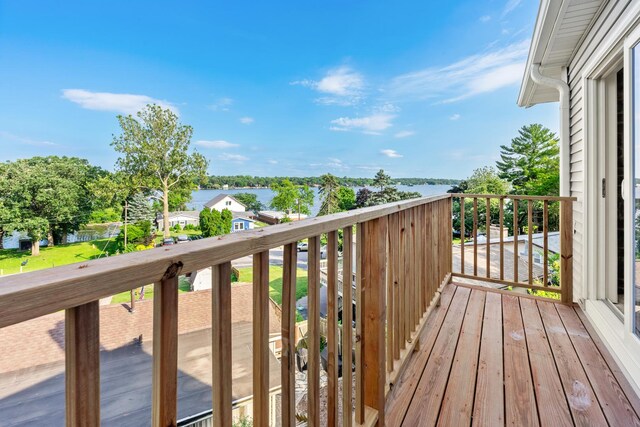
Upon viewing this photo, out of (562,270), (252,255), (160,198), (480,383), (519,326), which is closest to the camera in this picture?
(252,255)

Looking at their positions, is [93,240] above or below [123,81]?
below

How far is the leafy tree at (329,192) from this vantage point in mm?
25531

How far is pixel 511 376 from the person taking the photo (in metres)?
1.63

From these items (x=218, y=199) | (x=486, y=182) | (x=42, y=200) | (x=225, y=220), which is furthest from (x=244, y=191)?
(x=486, y=182)

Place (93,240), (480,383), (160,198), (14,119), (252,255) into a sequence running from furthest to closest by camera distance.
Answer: (14,119)
(160,198)
(93,240)
(480,383)
(252,255)

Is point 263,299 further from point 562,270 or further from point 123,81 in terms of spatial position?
point 123,81

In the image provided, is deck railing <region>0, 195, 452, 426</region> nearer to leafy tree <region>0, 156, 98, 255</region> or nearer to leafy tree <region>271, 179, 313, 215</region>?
leafy tree <region>0, 156, 98, 255</region>

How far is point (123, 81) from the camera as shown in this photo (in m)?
31.2

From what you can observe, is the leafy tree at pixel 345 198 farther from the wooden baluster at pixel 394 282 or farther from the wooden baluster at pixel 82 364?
the wooden baluster at pixel 82 364

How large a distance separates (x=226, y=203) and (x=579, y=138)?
2541 centimetres

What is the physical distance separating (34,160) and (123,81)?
16159 millimetres

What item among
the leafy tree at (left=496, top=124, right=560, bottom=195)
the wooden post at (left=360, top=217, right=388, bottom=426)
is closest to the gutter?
the wooden post at (left=360, top=217, right=388, bottom=426)

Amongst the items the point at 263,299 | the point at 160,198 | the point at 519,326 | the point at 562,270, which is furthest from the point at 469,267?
the point at 160,198

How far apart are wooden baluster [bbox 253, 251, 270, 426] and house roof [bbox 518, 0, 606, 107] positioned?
2.64 metres
